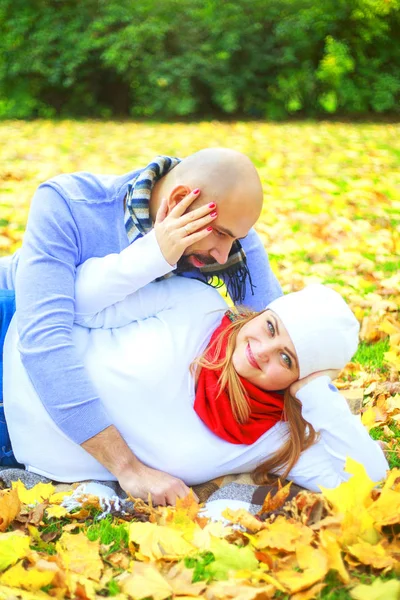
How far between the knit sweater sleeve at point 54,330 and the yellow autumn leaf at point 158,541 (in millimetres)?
476

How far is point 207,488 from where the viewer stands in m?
2.57

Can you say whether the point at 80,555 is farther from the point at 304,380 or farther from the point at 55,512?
the point at 304,380

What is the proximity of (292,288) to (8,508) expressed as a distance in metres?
2.75

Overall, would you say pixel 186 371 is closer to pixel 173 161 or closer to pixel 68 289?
pixel 68 289

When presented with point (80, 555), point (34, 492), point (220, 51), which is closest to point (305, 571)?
point (80, 555)

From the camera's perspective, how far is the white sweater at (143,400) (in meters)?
2.47

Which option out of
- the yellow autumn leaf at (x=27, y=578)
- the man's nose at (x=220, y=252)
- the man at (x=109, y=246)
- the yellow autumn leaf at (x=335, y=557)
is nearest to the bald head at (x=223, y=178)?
the man at (x=109, y=246)

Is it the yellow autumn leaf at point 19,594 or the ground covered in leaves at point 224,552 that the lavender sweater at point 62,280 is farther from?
the yellow autumn leaf at point 19,594

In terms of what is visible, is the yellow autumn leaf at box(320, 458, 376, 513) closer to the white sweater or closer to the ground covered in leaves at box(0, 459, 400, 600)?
the ground covered in leaves at box(0, 459, 400, 600)

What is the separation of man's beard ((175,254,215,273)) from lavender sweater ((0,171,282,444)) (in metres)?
0.23

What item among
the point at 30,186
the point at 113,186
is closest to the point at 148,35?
the point at 30,186

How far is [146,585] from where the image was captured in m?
1.83

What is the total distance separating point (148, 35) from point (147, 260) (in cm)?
928

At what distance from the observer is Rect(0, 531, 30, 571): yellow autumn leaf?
1.93 metres
